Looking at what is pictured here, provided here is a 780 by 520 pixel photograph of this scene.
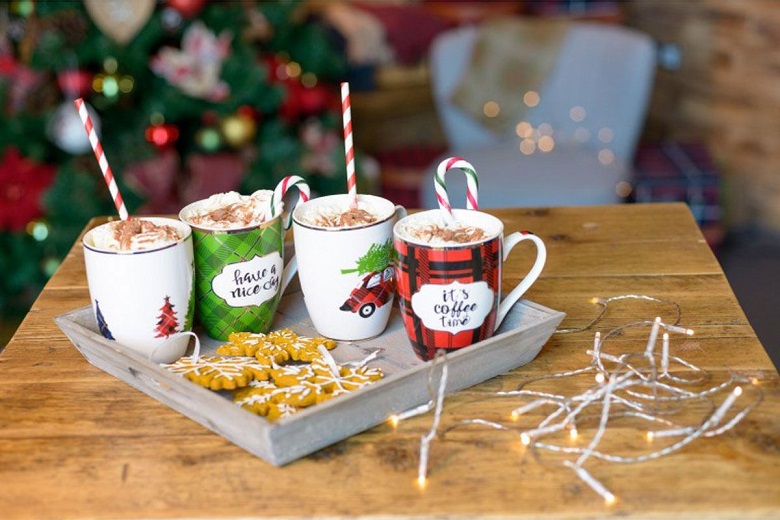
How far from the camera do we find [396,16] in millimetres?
3385

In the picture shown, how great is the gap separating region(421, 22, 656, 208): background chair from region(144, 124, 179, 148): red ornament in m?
0.69

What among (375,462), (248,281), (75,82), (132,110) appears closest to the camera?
(375,462)

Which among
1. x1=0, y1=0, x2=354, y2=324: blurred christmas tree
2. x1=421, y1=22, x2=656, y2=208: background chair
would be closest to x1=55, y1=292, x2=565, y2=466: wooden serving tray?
x1=0, y1=0, x2=354, y2=324: blurred christmas tree

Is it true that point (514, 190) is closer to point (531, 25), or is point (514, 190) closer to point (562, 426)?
point (531, 25)

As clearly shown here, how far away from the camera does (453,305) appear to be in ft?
3.21

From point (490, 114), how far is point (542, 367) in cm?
198

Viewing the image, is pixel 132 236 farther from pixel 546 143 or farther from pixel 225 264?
pixel 546 143

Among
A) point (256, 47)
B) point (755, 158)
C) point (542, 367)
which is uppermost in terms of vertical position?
point (256, 47)

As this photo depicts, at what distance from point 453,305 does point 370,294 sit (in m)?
0.12

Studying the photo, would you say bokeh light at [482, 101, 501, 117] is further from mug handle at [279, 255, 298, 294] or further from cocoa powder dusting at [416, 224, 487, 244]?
cocoa powder dusting at [416, 224, 487, 244]

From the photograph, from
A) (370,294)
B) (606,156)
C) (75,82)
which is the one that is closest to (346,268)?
(370,294)

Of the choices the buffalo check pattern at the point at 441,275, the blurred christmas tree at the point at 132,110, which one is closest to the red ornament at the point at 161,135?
the blurred christmas tree at the point at 132,110

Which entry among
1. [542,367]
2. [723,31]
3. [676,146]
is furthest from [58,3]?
[723,31]

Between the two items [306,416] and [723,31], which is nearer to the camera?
[306,416]
